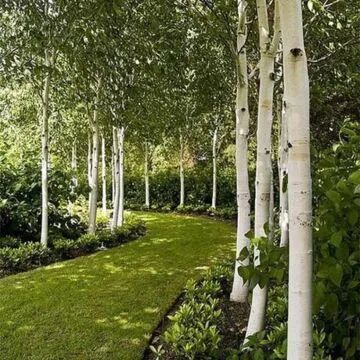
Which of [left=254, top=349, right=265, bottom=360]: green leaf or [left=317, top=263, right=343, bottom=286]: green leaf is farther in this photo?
[left=254, top=349, right=265, bottom=360]: green leaf

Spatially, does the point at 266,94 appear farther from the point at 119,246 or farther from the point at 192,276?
the point at 119,246

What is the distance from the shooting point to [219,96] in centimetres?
800

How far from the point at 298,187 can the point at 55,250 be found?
7.22m

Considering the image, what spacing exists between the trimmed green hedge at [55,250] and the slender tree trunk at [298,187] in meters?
6.31

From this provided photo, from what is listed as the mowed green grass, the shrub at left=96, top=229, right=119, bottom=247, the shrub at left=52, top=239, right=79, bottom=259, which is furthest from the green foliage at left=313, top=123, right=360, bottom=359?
the shrub at left=96, top=229, right=119, bottom=247

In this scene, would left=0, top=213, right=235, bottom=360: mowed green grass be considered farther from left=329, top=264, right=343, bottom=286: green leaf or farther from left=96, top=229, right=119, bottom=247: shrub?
left=329, top=264, right=343, bottom=286: green leaf

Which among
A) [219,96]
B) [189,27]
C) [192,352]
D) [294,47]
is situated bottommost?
[192,352]

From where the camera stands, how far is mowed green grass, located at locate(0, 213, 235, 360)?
4.32 metres

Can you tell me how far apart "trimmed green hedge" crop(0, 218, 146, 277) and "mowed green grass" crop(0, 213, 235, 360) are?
0.35 meters

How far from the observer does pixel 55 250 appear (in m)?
8.51

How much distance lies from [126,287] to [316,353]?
3.87m

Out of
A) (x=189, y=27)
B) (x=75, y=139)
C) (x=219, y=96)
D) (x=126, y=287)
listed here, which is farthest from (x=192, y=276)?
(x=75, y=139)

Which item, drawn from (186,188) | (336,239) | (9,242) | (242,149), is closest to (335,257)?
(336,239)

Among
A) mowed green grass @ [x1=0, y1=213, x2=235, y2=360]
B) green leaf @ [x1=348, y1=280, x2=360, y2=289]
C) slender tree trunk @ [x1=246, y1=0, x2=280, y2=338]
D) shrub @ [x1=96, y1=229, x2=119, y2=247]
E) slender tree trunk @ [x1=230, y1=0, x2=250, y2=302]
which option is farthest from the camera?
shrub @ [x1=96, y1=229, x2=119, y2=247]
